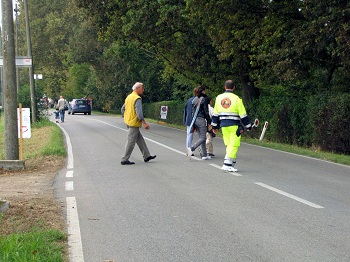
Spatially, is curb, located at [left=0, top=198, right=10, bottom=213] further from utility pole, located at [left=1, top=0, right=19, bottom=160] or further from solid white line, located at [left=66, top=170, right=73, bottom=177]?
utility pole, located at [left=1, top=0, right=19, bottom=160]

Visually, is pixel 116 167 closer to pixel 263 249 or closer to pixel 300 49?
pixel 263 249

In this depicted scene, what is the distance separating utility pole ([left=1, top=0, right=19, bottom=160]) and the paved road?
165cm

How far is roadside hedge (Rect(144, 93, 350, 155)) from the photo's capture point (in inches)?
733

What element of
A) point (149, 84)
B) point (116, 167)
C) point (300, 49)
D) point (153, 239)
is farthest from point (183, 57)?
point (153, 239)

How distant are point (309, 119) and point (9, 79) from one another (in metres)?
A: 11.6

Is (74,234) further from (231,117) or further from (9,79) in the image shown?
→ (9,79)

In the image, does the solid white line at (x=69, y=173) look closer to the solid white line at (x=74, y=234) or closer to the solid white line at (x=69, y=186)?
the solid white line at (x=69, y=186)

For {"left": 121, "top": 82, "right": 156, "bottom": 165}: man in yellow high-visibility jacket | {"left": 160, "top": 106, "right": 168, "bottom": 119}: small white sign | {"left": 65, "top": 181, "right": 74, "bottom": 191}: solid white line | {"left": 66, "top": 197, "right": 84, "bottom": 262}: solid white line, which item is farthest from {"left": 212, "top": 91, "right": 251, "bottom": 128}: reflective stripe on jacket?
{"left": 160, "top": 106, "right": 168, "bottom": 119}: small white sign

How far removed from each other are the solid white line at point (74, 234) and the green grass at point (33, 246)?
0.11 m

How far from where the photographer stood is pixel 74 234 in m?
6.72

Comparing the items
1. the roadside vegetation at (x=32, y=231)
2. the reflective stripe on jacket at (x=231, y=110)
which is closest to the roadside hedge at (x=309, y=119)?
the reflective stripe on jacket at (x=231, y=110)

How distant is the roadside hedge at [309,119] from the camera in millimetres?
18625

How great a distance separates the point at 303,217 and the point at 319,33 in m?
12.2

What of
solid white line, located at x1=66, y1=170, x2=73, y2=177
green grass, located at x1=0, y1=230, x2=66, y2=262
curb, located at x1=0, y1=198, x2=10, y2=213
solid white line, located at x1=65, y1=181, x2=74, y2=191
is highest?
green grass, located at x1=0, y1=230, x2=66, y2=262
